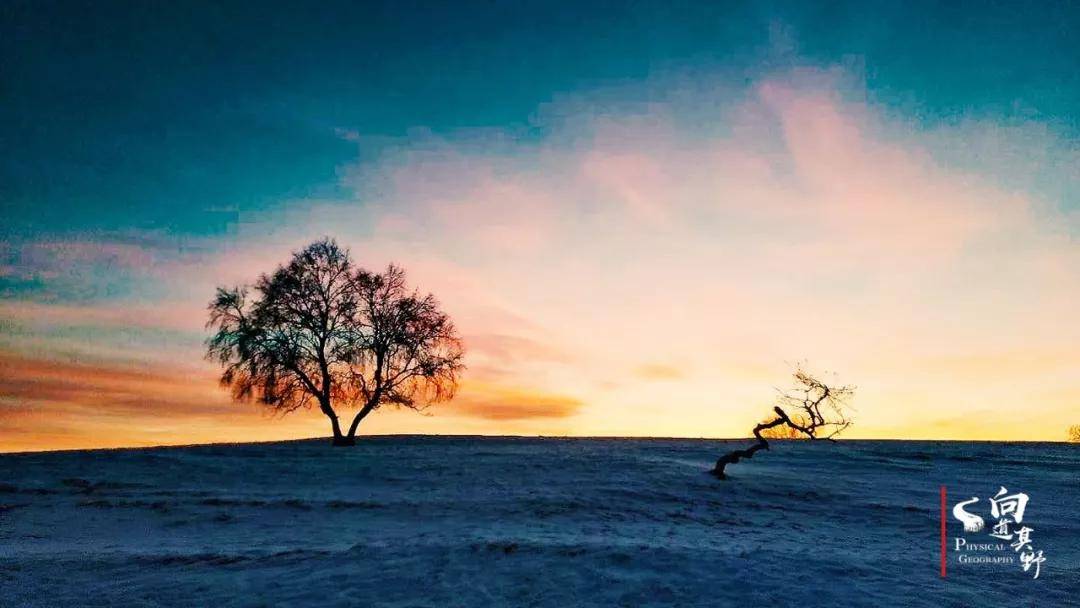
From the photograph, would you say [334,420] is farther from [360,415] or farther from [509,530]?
[509,530]

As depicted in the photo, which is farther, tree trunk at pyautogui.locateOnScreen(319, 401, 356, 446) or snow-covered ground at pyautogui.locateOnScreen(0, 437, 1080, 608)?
tree trunk at pyautogui.locateOnScreen(319, 401, 356, 446)

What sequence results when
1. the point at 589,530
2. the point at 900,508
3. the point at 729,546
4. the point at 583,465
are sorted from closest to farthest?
the point at 729,546
the point at 589,530
the point at 900,508
the point at 583,465

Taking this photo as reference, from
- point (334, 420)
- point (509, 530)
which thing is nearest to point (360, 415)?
point (334, 420)

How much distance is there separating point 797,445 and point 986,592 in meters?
29.5

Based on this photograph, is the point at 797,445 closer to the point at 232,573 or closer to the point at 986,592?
the point at 986,592

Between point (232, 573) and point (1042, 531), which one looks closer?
point (232, 573)

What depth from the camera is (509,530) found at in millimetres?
17516

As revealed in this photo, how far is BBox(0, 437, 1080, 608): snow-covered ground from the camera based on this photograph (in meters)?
12.6

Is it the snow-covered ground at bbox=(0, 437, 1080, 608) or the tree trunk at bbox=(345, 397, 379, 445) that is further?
the tree trunk at bbox=(345, 397, 379, 445)

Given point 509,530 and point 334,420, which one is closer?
point 509,530

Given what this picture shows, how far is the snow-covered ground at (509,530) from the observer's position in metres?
12.6

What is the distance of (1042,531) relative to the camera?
746 inches

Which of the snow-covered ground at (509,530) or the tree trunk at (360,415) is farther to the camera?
the tree trunk at (360,415)

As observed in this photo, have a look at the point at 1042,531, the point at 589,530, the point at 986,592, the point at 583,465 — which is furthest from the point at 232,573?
the point at 1042,531
